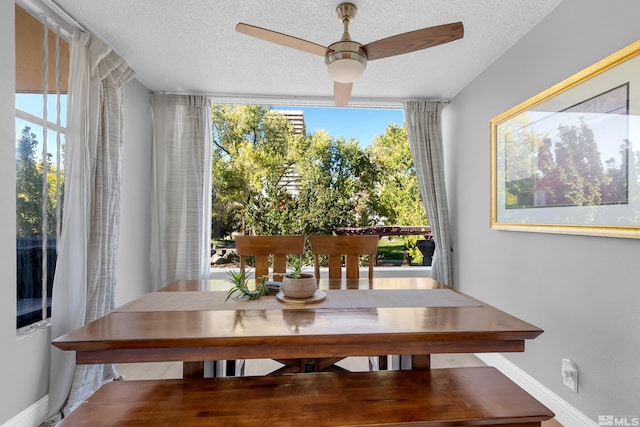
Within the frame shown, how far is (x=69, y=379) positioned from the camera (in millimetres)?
2004

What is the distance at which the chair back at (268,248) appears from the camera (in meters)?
2.28

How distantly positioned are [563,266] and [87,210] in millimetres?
3002

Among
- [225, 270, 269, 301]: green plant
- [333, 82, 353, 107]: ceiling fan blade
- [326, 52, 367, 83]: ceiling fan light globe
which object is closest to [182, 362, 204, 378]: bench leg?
[225, 270, 269, 301]: green plant

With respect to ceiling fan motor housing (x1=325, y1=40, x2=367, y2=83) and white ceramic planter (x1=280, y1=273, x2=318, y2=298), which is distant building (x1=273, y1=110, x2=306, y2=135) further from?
white ceramic planter (x1=280, y1=273, x2=318, y2=298)

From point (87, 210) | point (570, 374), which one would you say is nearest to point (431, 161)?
point (570, 374)

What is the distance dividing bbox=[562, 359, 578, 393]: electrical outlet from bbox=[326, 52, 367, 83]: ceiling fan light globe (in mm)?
1996

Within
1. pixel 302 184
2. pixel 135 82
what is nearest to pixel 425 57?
pixel 302 184

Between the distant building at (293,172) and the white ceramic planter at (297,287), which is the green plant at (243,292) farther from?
the distant building at (293,172)

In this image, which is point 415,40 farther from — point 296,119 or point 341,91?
point 296,119

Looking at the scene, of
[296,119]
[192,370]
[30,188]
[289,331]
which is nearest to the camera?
[289,331]

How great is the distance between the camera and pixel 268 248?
229cm

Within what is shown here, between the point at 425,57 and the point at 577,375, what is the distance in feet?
7.55

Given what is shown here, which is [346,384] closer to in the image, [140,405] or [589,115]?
[140,405]

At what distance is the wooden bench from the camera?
113 cm
